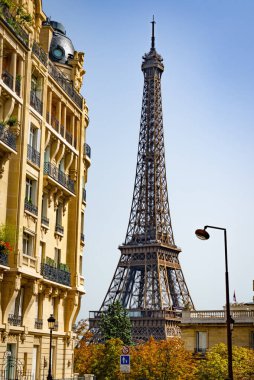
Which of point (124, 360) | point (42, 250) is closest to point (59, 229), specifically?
point (42, 250)

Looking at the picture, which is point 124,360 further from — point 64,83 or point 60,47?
point 60,47

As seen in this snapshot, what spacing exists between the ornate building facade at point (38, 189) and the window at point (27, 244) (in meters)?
0.08

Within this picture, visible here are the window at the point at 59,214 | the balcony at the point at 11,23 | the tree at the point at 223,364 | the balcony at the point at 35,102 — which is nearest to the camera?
the balcony at the point at 11,23

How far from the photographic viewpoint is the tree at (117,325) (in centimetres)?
9025

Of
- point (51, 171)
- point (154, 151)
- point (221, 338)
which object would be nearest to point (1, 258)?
point (51, 171)

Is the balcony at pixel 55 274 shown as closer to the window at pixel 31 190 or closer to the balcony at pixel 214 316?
the window at pixel 31 190

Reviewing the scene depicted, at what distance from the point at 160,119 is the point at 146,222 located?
23.1 metres

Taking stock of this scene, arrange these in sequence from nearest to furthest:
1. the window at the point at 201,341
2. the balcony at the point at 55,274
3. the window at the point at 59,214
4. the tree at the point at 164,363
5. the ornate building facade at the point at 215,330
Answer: the balcony at the point at 55,274 < the window at the point at 59,214 < the ornate building facade at the point at 215,330 < the tree at the point at 164,363 < the window at the point at 201,341

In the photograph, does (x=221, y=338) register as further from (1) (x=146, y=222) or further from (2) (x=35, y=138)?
(1) (x=146, y=222)

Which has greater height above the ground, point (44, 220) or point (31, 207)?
point (31, 207)

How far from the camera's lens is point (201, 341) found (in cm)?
6800

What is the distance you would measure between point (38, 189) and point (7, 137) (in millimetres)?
4901

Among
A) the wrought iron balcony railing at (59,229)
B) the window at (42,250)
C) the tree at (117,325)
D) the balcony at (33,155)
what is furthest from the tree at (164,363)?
the balcony at (33,155)

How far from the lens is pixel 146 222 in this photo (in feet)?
424
